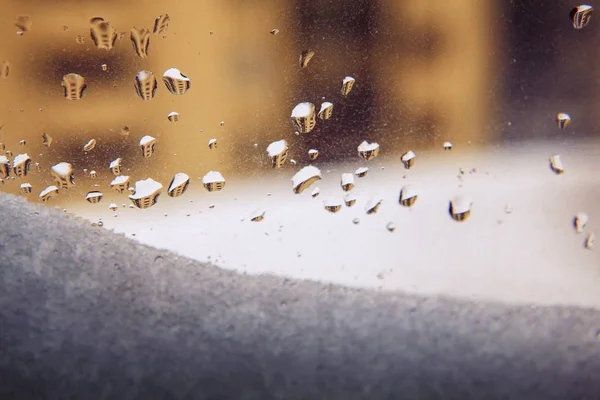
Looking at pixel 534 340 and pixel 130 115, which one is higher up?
pixel 130 115

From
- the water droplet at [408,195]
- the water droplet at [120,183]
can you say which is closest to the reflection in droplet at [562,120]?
the water droplet at [408,195]

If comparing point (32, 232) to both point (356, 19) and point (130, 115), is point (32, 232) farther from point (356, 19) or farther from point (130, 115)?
point (356, 19)

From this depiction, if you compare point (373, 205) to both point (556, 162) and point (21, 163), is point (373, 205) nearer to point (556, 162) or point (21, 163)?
point (556, 162)

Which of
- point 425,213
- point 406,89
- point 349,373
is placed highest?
point 406,89

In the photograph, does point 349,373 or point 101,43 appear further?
point 101,43

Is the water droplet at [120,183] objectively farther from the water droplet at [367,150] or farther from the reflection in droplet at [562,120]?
the reflection in droplet at [562,120]

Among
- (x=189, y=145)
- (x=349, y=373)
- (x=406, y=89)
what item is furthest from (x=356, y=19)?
(x=349, y=373)

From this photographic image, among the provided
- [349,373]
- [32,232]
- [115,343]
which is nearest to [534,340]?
[349,373]
